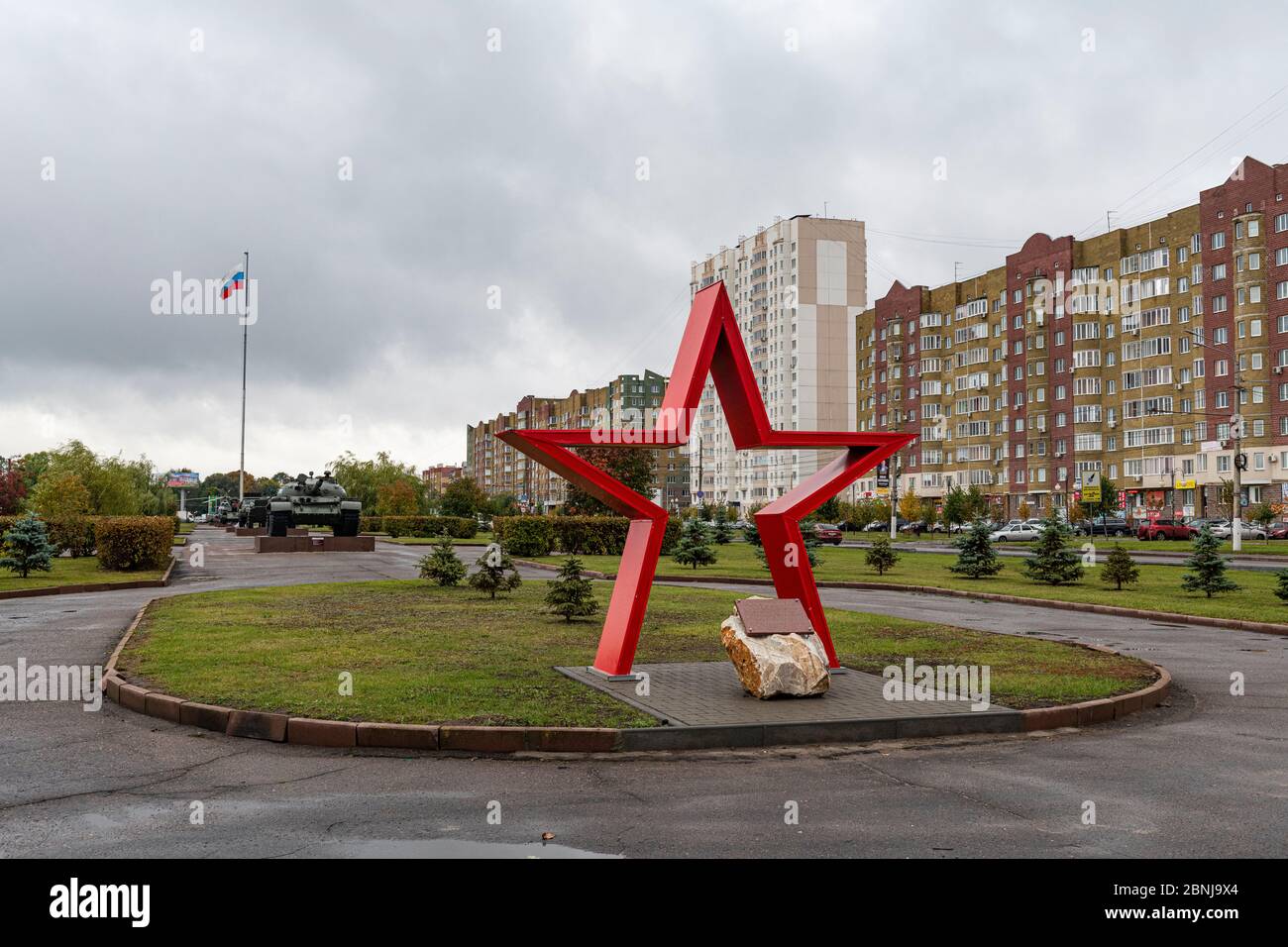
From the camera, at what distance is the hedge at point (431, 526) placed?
200 feet

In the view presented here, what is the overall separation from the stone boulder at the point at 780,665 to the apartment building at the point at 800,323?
106024 millimetres

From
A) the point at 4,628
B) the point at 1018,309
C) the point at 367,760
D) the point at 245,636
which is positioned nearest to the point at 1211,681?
the point at 367,760

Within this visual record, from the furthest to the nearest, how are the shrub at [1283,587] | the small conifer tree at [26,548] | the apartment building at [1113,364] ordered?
1. the apartment building at [1113,364]
2. the small conifer tree at [26,548]
3. the shrub at [1283,587]

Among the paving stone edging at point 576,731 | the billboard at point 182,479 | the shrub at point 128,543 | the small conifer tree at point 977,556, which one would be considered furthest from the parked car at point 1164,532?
the billboard at point 182,479

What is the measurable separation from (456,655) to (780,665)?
14.7 feet

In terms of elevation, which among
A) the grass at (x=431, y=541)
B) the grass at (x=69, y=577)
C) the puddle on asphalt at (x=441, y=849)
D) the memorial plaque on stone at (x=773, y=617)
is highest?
the memorial plaque on stone at (x=773, y=617)

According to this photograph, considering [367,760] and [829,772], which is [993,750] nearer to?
[829,772]

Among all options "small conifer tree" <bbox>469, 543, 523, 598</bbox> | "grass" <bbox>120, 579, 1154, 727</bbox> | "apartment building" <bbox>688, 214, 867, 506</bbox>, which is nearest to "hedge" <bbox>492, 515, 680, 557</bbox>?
"small conifer tree" <bbox>469, 543, 523, 598</bbox>

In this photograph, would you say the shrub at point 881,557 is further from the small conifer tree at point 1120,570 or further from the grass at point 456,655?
the grass at point 456,655

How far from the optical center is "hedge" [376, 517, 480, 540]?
60.9 m

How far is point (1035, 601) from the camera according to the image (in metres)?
22.4

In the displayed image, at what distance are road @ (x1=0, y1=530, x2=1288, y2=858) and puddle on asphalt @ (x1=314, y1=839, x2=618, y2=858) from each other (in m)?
0.02

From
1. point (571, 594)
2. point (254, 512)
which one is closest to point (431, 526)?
point (254, 512)

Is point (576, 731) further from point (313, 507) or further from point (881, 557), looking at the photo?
point (313, 507)
